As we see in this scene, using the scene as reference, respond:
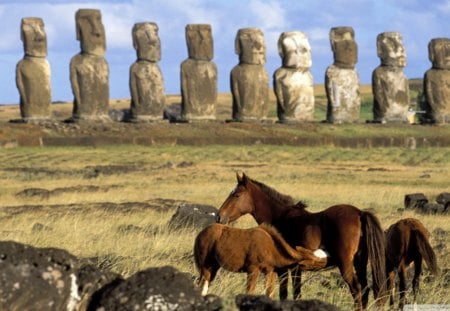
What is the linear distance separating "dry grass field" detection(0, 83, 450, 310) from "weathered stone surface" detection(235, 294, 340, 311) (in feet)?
1.53

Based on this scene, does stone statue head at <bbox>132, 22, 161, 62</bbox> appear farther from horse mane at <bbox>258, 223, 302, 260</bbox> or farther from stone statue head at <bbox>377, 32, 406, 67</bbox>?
horse mane at <bbox>258, 223, 302, 260</bbox>

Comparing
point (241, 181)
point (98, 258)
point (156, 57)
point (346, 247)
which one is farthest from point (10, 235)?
point (156, 57)

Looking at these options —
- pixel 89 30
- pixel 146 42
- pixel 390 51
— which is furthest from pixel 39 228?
pixel 390 51

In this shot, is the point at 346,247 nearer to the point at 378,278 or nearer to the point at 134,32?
the point at 378,278

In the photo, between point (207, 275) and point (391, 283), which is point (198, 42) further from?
point (207, 275)

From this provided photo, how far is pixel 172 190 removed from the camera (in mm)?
26109

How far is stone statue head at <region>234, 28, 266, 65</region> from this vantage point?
153ft

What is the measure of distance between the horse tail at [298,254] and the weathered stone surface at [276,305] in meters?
2.73

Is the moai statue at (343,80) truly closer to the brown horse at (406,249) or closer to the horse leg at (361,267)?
the brown horse at (406,249)

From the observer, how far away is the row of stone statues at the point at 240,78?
4334 centimetres

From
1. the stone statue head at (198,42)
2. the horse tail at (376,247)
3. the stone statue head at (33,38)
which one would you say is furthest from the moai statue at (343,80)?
the horse tail at (376,247)

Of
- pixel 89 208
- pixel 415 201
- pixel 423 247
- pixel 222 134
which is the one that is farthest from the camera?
pixel 222 134

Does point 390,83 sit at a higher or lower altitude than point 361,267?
lower

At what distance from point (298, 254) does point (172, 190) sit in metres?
17.1
